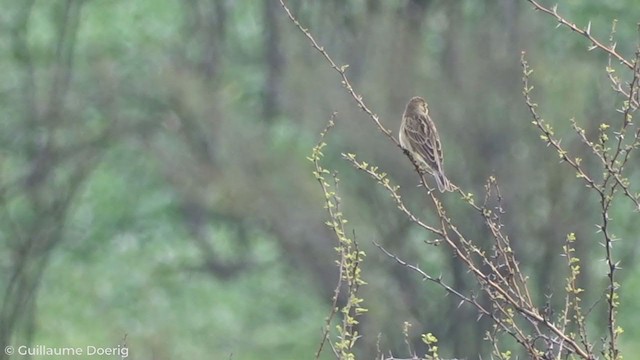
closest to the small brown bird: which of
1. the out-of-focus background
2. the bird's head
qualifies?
the bird's head

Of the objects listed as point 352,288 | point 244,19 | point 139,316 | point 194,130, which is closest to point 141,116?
point 194,130

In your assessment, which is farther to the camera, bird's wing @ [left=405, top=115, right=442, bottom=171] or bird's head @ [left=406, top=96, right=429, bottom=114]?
bird's head @ [left=406, top=96, right=429, bottom=114]

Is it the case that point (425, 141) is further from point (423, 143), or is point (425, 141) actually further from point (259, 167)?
point (259, 167)

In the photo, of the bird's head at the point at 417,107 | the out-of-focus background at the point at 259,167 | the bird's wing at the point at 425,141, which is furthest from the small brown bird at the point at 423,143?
the out-of-focus background at the point at 259,167

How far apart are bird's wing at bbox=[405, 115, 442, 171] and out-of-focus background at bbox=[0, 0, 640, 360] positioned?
7.61ft

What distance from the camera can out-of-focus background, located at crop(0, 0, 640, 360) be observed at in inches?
436

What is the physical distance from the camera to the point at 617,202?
46.2ft

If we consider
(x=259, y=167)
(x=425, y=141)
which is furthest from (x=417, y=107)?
(x=259, y=167)

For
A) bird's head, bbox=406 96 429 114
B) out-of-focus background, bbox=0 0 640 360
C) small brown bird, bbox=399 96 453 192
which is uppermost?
out-of-focus background, bbox=0 0 640 360

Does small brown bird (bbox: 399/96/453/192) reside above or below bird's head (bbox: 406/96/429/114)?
below

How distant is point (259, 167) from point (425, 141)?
4537 millimetres

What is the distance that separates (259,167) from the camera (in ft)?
41.4

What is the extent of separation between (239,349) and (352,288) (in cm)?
1034

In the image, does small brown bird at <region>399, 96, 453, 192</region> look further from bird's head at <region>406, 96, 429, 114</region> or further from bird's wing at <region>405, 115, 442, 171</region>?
bird's head at <region>406, 96, 429, 114</region>
